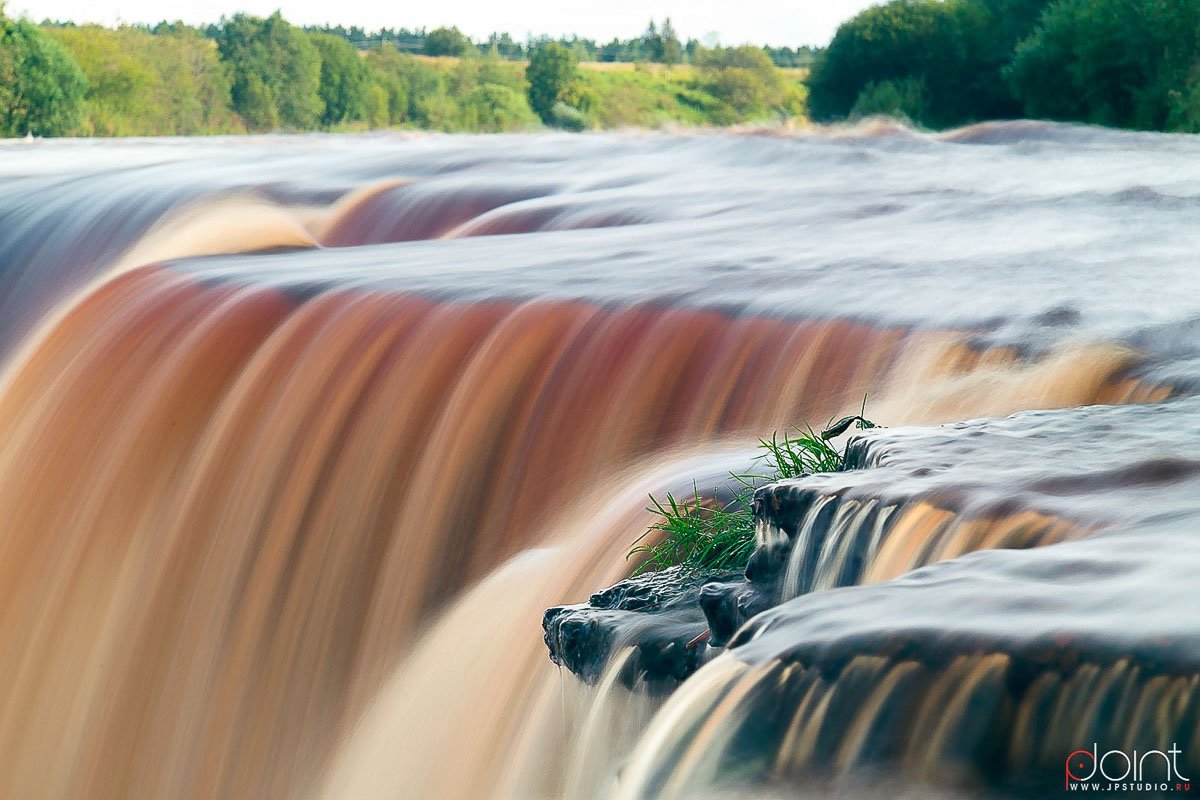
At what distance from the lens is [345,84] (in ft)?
185

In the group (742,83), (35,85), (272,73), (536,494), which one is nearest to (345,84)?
(272,73)

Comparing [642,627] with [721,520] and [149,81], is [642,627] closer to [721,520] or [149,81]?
[721,520]

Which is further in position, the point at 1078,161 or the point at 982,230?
A: the point at 1078,161

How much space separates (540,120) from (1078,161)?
4251cm

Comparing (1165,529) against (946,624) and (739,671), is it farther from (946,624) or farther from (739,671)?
(739,671)

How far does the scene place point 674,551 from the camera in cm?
450

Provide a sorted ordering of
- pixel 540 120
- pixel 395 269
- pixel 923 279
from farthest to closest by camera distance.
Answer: pixel 540 120
pixel 395 269
pixel 923 279

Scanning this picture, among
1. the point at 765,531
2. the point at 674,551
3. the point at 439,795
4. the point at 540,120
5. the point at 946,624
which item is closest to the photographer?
the point at 946,624

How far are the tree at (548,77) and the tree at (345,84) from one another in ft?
18.5

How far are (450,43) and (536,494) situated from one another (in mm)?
60531

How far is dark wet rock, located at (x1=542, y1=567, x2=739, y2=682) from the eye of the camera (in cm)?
364

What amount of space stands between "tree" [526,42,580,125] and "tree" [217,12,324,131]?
7223 millimetres

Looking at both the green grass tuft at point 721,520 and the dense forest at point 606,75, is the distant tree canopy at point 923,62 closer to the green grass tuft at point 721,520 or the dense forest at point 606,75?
the dense forest at point 606,75

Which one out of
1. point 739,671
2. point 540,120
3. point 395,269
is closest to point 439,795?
point 739,671
